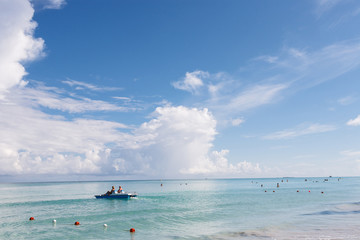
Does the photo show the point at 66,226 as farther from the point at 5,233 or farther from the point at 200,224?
the point at 200,224

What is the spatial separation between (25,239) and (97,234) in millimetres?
6678

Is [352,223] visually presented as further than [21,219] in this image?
No

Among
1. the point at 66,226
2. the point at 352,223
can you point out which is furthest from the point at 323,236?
the point at 66,226

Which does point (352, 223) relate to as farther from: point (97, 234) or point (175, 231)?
point (97, 234)

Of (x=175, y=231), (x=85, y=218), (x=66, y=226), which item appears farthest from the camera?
(x=85, y=218)

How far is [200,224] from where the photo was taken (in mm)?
31938

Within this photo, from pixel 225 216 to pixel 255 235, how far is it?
13.0 m

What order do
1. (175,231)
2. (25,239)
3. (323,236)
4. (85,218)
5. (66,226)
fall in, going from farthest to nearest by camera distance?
(85,218) < (66,226) < (175,231) < (25,239) < (323,236)

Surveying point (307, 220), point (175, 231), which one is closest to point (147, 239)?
point (175, 231)

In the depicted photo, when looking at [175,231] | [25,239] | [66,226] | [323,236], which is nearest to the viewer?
[323,236]

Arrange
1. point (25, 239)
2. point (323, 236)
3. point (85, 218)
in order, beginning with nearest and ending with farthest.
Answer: point (323, 236), point (25, 239), point (85, 218)

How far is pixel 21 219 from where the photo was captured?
37.8 meters

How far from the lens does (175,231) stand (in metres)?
28.3

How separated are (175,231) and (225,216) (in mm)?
11832
